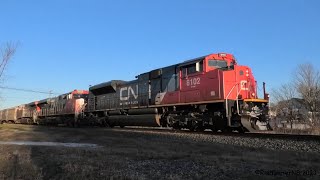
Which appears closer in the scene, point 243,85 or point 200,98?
point 243,85

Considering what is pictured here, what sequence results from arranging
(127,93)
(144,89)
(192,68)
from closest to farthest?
1. (192,68)
2. (144,89)
3. (127,93)

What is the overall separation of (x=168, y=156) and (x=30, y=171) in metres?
3.53

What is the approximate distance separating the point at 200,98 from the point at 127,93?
8735 millimetres

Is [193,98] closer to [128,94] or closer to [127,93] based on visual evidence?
[128,94]

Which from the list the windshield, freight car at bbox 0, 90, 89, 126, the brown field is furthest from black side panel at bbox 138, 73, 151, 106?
the brown field

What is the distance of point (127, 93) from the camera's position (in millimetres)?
26156

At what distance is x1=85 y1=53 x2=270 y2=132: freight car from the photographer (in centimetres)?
1681

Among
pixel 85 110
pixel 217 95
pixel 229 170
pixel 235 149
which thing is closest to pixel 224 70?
pixel 217 95

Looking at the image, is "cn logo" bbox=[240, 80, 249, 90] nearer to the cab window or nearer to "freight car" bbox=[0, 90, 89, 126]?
the cab window

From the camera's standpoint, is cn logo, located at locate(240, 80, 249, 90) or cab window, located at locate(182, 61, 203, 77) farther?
cab window, located at locate(182, 61, 203, 77)

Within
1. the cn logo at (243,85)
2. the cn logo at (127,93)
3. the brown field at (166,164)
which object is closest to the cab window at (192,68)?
the cn logo at (243,85)

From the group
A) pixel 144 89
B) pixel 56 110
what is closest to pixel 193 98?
pixel 144 89

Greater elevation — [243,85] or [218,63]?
[218,63]

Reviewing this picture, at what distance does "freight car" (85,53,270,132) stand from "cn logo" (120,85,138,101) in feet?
0.24
